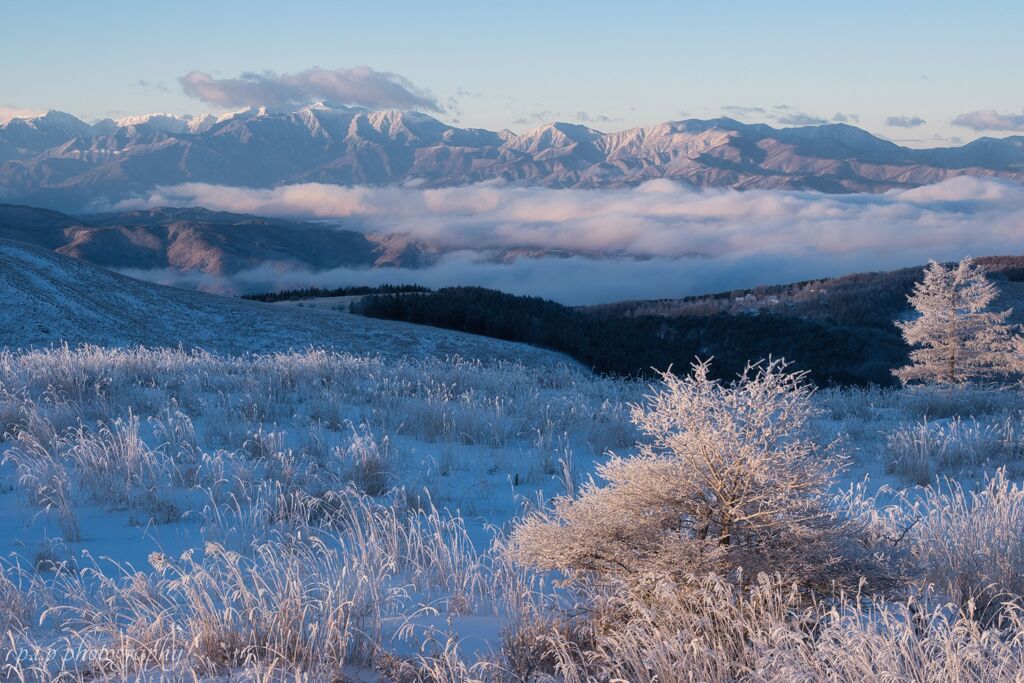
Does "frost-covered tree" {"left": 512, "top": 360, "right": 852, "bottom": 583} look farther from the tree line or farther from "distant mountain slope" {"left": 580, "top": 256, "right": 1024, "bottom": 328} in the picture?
"distant mountain slope" {"left": 580, "top": 256, "right": 1024, "bottom": 328}

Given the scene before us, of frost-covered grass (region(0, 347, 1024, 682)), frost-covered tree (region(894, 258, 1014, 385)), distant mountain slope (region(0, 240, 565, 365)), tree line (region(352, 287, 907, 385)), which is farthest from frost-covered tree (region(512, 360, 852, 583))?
frost-covered tree (region(894, 258, 1014, 385))

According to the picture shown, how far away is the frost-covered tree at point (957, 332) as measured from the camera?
2033cm

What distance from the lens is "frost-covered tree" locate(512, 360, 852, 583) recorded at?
305 cm

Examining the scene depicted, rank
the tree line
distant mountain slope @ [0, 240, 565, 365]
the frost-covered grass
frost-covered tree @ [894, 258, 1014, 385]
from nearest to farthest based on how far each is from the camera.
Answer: the frost-covered grass, distant mountain slope @ [0, 240, 565, 365], frost-covered tree @ [894, 258, 1014, 385], the tree line

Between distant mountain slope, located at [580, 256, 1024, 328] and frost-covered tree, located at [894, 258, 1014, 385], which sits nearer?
frost-covered tree, located at [894, 258, 1014, 385]

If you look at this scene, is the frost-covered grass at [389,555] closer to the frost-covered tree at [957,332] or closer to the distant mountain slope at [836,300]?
the frost-covered tree at [957,332]

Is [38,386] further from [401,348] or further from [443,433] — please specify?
[401,348]

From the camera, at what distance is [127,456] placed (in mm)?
5332

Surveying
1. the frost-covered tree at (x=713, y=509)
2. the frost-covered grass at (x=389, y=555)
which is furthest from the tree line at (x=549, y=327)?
the frost-covered tree at (x=713, y=509)

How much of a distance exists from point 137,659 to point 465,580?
130 centimetres

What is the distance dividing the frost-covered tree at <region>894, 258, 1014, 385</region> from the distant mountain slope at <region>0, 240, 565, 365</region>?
365 inches

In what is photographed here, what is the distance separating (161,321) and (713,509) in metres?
16.0

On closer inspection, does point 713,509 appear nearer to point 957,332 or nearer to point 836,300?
point 957,332

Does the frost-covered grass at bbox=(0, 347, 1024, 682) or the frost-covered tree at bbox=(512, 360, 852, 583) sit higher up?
the frost-covered tree at bbox=(512, 360, 852, 583)
